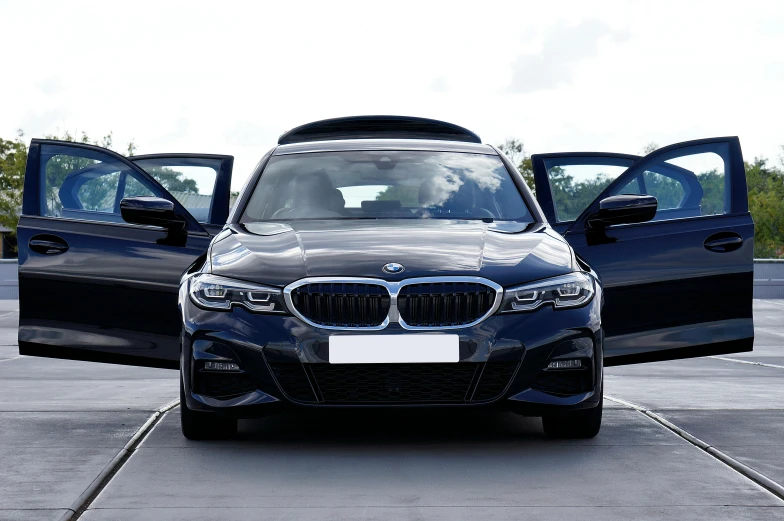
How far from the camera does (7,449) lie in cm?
631

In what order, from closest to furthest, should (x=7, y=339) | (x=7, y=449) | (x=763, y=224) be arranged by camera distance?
(x=7, y=449)
(x=7, y=339)
(x=763, y=224)

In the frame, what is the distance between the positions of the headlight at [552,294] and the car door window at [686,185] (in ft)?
6.09

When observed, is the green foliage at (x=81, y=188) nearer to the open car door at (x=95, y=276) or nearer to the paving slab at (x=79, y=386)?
the open car door at (x=95, y=276)

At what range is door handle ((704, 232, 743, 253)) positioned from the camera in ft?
24.2

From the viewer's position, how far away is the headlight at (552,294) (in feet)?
19.3

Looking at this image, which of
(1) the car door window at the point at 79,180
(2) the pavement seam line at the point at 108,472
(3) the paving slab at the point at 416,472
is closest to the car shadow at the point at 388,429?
(3) the paving slab at the point at 416,472

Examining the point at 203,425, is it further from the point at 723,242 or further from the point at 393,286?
the point at 723,242

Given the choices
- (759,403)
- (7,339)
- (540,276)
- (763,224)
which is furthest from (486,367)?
(763,224)

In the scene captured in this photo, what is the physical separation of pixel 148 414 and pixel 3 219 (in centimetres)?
6666

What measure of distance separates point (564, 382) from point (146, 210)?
2474 millimetres

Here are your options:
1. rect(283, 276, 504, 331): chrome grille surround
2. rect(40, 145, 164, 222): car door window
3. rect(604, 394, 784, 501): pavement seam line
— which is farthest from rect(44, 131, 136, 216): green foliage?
rect(604, 394, 784, 501): pavement seam line

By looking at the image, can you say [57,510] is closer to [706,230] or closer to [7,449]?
[7,449]

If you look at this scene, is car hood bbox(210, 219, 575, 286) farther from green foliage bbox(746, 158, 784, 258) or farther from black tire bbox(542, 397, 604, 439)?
green foliage bbox(746, 158, 784, 258)

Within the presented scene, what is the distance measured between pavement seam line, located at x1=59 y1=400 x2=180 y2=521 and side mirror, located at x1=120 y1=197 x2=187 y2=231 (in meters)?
1.15
